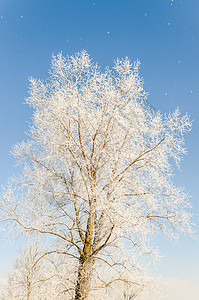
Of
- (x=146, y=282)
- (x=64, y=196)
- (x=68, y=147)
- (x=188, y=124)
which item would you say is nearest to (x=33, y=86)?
(x=68, y=147)

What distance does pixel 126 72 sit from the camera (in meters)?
8.23

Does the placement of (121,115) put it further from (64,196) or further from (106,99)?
(64,196)

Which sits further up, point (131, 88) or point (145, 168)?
point (131, 88)

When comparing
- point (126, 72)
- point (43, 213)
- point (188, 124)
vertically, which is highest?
point (126, 72)

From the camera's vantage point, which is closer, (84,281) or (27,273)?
(84,281)

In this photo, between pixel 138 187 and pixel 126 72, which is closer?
pixel 138 187

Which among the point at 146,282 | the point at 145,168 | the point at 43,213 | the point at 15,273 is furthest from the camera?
the point at 15,273

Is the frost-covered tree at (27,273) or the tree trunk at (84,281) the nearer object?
the tree trunk at (84,281)

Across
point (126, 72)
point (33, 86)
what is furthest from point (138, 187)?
point (33, 86)

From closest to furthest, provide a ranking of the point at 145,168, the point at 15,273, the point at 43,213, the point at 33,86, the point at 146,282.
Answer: the point at 146,282 < the point at 43,213 < the point at 145,168 < the point at 33,86 < the point at 15,273

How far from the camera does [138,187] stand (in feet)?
24.3

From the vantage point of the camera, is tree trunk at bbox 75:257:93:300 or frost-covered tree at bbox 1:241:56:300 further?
frost-covered tree at bbox 1:241:56:300

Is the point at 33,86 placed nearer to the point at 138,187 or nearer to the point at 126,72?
the point at 126,72

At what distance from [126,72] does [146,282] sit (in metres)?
5.60
